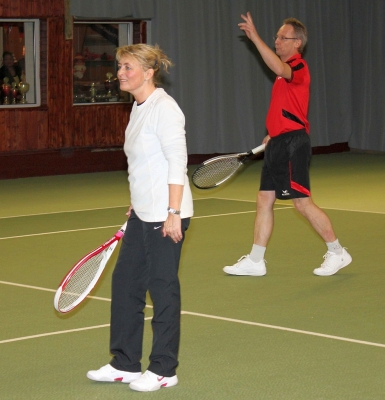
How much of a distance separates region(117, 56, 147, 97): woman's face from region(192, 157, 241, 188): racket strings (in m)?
2.24

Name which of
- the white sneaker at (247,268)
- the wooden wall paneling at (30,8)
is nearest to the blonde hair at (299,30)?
the white sneaker at (247,268)

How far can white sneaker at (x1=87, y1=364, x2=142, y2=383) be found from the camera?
3848 mm

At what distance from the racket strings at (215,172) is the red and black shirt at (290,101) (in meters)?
0.38

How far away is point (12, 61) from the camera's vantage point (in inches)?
476

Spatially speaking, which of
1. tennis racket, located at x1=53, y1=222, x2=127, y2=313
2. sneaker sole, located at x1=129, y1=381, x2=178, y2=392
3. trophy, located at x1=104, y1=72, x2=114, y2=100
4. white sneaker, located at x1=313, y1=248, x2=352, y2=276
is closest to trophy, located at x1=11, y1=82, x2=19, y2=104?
trophy, located at x1=104, y1=72, x2=114, y2=100

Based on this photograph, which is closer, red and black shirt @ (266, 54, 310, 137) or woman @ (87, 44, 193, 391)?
woman @ (87, 44, 193, 391)

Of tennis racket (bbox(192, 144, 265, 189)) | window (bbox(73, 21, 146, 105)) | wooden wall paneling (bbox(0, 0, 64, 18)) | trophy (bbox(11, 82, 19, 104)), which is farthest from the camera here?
window (bbox(73, 21, 146, 105))

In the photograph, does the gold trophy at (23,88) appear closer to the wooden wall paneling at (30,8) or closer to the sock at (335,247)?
the wooden wall paneling at (30,8)

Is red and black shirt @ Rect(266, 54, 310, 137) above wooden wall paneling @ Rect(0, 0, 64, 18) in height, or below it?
below

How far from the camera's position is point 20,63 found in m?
12.2

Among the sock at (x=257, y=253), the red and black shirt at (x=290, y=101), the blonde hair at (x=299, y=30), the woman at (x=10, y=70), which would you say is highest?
the woman at (x=10, y=70)

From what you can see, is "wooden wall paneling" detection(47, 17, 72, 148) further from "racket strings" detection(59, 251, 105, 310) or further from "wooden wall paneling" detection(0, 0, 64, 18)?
"racket strings" detection(59, 251, 105, 310)

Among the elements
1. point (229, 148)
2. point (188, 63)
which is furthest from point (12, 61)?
point (229, 148)

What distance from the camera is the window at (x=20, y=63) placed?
11984 mm
